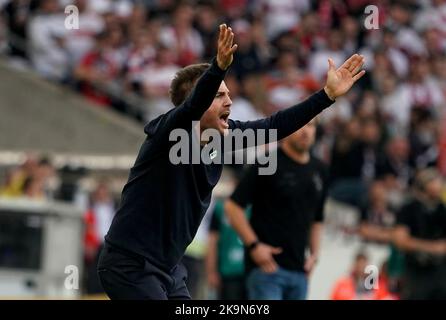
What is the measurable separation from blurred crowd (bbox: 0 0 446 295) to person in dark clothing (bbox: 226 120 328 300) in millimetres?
6277

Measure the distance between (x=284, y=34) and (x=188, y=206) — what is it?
1233 centimetres

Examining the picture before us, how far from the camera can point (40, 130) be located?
18.1m

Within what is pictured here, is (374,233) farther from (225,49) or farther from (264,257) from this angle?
(225,49)

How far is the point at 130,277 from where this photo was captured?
7484 millimetres

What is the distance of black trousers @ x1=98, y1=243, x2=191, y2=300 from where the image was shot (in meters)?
7.45

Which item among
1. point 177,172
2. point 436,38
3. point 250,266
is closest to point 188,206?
point 177,172

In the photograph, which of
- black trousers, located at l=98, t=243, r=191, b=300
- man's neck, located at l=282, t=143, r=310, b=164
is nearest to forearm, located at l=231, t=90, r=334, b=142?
black trousers, located at l=98, t=243, r=191, b=300

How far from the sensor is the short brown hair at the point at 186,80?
7.66m

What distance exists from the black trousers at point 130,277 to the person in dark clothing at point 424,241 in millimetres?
6458

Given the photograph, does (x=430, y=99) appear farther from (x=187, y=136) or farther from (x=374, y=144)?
(x=187, y=136)

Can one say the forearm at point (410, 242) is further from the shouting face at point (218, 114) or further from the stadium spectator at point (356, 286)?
the shouting face at point (218, 114)

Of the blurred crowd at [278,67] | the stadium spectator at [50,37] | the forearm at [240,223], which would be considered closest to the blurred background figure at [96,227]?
the blurred crowd at [278,67]

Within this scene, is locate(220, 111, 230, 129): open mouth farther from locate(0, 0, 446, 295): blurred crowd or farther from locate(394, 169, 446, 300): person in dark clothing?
locate(0, 0, 446, 295): blurred crowd

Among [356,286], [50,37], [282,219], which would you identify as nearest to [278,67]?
[50,37]
